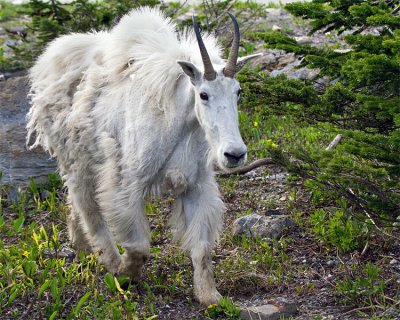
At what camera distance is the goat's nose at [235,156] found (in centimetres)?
548

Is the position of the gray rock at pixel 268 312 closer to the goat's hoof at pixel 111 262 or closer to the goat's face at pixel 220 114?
the goat's face at pixel 220 114

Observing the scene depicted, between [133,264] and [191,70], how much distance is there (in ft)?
5.13

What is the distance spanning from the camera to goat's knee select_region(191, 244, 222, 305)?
598 cm

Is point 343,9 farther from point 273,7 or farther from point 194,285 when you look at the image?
point 273,7

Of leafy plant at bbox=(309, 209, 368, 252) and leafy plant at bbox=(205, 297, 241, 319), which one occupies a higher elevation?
leafy plant at bbox=(205, 297, 241, 319)

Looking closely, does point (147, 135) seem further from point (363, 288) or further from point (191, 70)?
point (363, 288)

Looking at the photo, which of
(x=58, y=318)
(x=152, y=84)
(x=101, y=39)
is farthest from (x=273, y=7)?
(x=58, y=318)

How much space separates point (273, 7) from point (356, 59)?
8508 mm

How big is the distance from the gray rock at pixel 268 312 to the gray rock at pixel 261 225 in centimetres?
139

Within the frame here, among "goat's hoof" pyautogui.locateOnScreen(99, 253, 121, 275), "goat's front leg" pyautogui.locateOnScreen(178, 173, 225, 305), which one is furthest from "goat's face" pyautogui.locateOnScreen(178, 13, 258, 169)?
"goat's hoof" pyautogui.locateOnScreen(99, 253, 121, 275)

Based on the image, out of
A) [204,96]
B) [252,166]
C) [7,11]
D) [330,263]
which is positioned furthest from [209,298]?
[7,11]

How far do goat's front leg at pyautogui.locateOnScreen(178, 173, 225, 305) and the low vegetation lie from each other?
0.66ft

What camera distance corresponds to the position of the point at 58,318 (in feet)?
18.7

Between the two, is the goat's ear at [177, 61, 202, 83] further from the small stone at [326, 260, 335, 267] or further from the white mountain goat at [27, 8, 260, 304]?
the small stone at [326, 260, 335, 267]
